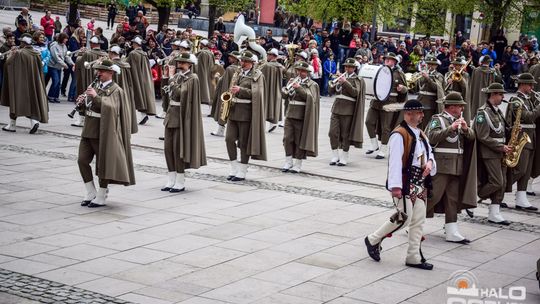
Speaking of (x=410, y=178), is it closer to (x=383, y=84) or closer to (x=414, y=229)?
(x=414, y=229)

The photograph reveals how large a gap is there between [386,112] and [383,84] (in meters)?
0.79

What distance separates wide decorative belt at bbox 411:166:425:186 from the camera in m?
11.9

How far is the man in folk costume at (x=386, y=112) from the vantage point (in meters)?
20.8

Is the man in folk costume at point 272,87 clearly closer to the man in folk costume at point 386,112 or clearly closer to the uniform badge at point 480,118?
the man in folk costume at point 386,112

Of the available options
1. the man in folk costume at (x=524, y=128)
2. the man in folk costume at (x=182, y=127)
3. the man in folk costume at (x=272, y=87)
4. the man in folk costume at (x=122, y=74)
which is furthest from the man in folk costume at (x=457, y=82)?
the man in folk costume at (x=182, y=127)

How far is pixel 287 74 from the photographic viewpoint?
2367 centimetres

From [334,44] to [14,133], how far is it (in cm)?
1889

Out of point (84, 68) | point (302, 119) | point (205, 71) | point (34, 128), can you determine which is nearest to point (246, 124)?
point (302, 119)

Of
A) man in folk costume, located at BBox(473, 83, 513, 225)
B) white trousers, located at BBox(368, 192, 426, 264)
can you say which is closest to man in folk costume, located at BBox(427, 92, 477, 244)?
man in folk costume, located at BBox(473, 83, 513, 225)

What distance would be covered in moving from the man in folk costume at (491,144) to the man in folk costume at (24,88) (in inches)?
407

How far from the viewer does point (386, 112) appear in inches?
821

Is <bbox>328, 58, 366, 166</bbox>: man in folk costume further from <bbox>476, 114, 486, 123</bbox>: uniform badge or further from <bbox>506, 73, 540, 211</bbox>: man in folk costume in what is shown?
<bbox>476, 114, 486, 123</bbox>: uniform badge

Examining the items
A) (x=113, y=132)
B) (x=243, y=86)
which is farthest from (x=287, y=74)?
(x=113, y=132)

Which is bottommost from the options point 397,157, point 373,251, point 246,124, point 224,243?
point 224,243
